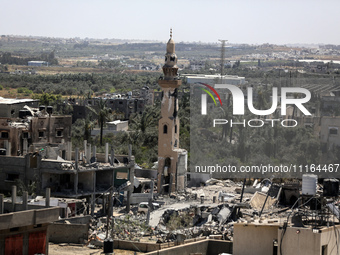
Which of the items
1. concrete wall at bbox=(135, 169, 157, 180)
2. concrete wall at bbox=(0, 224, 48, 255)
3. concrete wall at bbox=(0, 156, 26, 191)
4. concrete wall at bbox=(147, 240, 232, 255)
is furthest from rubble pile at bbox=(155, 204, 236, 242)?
concrete wall at bbox=(135, 169, 157, 180)

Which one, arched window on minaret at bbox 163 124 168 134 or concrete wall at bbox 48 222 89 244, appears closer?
concrete wall at bbox 48 222 89 244

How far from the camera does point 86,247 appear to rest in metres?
21.3

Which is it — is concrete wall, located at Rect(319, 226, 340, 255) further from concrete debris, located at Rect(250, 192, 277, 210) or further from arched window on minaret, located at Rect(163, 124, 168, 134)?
arched window on minaret, located at Rect(163, 124, 168, 134)

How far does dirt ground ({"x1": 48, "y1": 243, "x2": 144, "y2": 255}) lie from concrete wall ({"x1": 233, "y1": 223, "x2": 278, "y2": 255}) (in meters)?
3.29

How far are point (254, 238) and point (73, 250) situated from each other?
5.59 metres

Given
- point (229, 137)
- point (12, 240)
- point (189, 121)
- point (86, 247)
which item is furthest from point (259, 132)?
point (12, 240)

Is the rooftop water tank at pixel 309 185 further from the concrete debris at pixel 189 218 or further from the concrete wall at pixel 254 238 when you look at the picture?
the concrete wall at pixel 254 238

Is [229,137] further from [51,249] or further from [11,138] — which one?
[51,249]

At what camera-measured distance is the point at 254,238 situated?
1766 cm


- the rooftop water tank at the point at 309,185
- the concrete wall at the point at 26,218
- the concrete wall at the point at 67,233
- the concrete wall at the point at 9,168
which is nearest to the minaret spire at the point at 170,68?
the concrete wall at the point at 9,168

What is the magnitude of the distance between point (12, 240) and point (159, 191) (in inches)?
661

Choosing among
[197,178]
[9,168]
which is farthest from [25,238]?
[197,178]

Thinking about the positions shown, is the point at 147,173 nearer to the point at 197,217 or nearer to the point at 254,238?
the point at 197,217

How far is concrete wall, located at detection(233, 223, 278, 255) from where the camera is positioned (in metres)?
17.5
